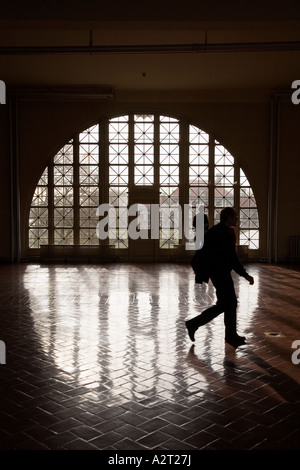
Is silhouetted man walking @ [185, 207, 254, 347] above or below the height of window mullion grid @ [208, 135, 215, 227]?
below

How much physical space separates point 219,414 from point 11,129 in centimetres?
1335

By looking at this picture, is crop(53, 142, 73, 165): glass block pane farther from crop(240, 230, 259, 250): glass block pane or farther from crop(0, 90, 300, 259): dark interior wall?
crop(240, 230, 259, 250): glass block pane

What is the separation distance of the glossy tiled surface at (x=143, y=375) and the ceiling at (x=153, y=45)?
4846 mm

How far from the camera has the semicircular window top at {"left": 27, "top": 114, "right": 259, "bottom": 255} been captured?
15.9 metres

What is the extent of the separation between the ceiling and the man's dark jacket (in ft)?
14.6

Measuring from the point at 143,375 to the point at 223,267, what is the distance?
5.16 feet

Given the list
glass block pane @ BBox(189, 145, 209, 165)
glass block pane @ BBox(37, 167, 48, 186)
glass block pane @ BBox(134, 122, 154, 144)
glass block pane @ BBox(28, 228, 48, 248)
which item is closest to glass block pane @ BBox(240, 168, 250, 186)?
glass block pane @ BBox(189, 145, 209, 165)

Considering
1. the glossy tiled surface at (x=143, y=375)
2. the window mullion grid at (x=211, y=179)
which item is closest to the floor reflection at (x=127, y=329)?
the glossy tiled surface at (x=143, y=375)

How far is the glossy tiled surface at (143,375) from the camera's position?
11.8 feet

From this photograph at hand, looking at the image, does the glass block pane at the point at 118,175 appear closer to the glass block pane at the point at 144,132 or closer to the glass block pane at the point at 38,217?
the glass block pane at the point at 144,132

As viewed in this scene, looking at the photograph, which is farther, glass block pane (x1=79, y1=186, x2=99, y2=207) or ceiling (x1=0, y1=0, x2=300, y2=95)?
glass block pane (x1=79, y1=186, x2=99, y2=207)

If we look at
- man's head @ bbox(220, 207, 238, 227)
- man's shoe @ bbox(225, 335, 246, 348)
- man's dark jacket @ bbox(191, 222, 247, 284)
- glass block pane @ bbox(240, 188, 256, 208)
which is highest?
glass block pane @ bbox(240, 188, 256, 208)

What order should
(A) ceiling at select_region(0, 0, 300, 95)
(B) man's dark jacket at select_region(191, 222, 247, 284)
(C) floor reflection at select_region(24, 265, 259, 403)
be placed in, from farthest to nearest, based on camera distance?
(A) ceiling at select_region(0, 0, 300, 95)
(B) man's dark jacket at select_region(191, 222, 247, 284)
(C) floor reflection at select_region(24, 265, 259, 403)

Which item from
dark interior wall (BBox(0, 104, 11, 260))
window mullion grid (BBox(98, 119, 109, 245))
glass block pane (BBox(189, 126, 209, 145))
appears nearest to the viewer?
dark interior wall (BBox(0, 104, 11, 260))
